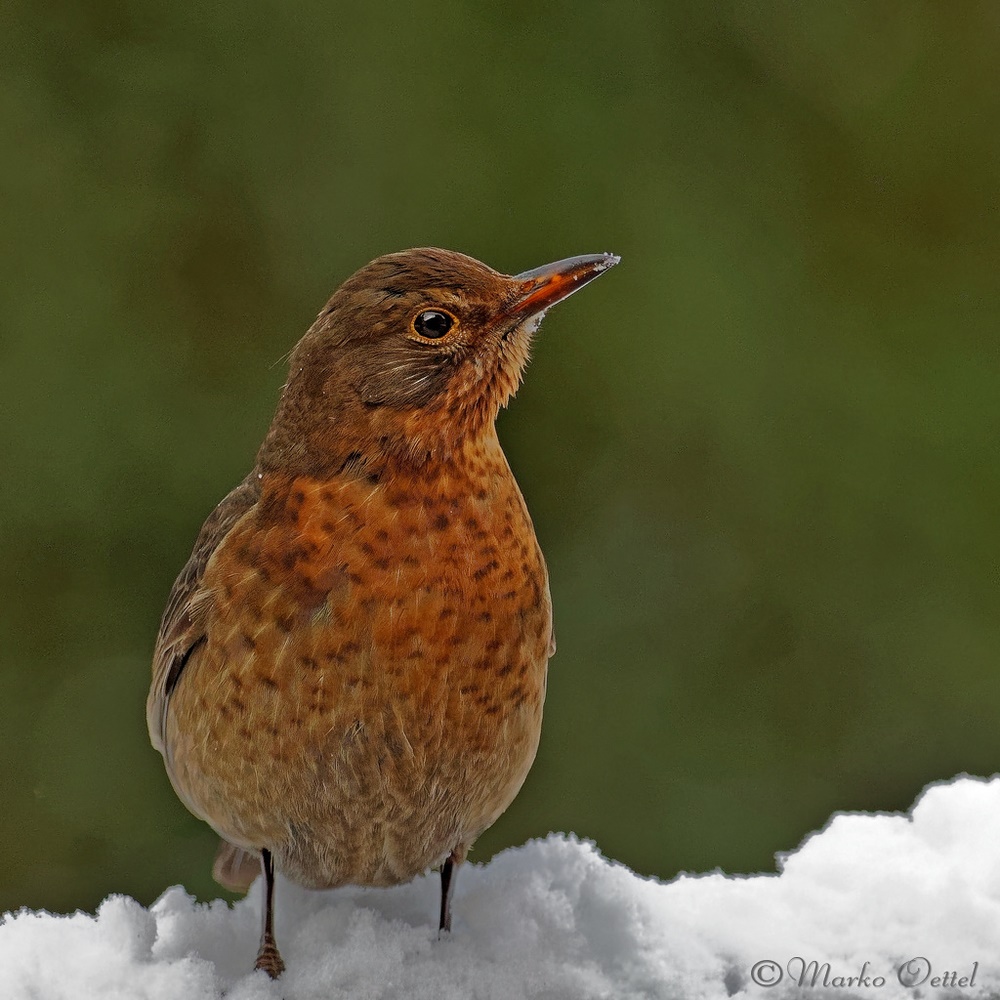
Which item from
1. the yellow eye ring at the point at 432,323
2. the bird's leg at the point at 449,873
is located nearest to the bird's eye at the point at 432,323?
the yellow eye ring at the point at 432,323

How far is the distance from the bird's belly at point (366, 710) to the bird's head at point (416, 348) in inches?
11.0

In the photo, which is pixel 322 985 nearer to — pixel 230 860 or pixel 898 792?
pixel 230 860

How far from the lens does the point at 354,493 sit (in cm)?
343

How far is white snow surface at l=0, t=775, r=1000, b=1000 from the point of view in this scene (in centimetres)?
333

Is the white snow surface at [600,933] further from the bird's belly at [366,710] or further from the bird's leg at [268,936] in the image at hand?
the bird's belly at [366,710]

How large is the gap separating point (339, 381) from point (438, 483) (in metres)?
0.29

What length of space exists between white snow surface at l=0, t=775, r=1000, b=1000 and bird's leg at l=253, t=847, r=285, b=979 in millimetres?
35

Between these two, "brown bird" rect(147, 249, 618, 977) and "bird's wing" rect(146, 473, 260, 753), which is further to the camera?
"bird's wing" rect(146, 473, 260, 753)

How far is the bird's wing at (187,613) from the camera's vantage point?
3.62 m

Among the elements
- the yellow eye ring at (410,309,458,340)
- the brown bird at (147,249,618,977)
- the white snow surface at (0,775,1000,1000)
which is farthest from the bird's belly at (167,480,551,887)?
the yellow eye ring at (410,309,458,340)

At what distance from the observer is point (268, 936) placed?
3.56 meters

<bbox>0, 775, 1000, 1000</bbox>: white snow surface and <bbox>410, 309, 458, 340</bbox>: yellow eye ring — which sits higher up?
<bbox>410, 309, 458, 340</bbox>: yellow eye ring

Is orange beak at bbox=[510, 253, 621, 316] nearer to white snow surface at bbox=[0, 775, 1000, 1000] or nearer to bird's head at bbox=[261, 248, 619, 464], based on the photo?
bird's head at bbox=[261, 248, 619, 464]

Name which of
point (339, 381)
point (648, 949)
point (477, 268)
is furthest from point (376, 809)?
point (477, 268)
